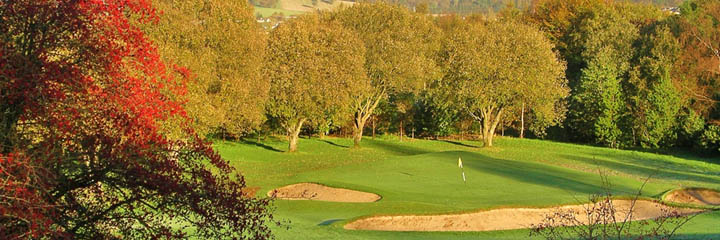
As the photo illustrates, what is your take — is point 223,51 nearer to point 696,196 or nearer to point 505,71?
point 505,71

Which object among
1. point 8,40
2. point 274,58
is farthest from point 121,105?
point 274,58

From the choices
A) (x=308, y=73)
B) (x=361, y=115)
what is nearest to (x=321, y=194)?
(x=308, y=73)

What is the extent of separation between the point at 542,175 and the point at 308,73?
18.9m

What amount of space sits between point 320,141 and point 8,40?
5228 cm

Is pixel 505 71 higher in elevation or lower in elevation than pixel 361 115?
higher

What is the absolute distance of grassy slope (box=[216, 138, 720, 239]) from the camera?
23438 mm

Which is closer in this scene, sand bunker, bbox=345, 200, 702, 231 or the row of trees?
sand bunker, bbox=345, 200, 702, 231

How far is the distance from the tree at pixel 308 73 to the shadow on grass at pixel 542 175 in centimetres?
1034

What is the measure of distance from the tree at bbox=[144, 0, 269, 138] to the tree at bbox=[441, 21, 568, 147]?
16.2m

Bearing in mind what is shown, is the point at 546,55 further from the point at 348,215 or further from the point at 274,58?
the point at 348,215

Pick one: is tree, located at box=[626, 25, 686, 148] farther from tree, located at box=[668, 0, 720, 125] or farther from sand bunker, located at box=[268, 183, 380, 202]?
sand bunker, located at box=[268, 183, 380, 202]

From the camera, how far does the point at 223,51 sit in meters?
44.1

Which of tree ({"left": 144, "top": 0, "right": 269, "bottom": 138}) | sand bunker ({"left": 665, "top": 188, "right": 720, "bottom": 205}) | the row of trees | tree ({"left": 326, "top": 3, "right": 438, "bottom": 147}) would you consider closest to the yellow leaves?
tree ({"left": 326, "top": 3, "right": 438, "bottom": 147})

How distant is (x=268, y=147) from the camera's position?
56312 millimetres
